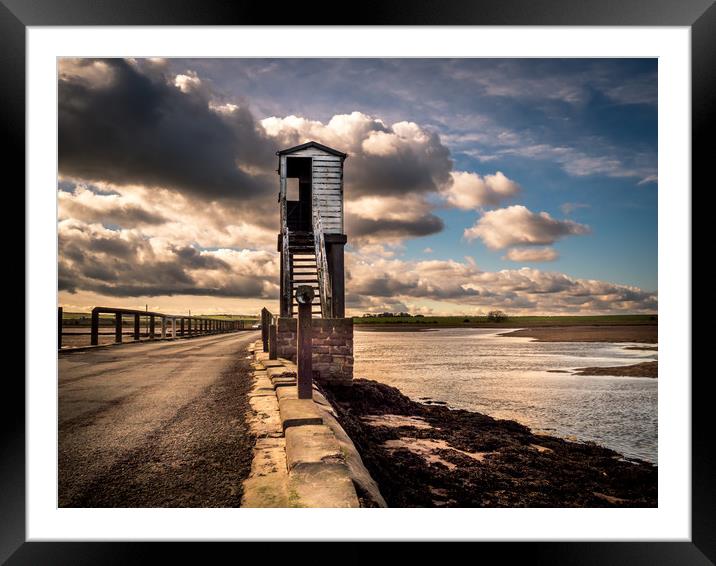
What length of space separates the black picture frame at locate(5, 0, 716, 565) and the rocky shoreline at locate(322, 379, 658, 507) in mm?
1512

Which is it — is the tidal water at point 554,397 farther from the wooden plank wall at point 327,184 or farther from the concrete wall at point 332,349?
the wooden plank wall at point 327,184

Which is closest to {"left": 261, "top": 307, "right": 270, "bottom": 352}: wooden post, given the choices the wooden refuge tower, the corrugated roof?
the wooden refuge tower

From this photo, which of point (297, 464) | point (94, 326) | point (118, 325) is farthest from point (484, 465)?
point (118, 325)

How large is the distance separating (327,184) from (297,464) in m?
9.95

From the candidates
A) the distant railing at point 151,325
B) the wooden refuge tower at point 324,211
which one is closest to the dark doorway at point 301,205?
the wooden refuge tower at point 324,211

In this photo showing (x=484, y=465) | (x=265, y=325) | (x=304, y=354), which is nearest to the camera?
(x=304, y=354)

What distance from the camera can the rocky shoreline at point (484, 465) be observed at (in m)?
4.27

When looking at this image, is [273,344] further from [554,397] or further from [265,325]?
[554,397]

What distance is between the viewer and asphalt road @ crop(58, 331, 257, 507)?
243 cm

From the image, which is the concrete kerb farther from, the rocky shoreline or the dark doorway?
the dark doorway

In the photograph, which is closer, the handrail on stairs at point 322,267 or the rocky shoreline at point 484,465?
the rocky shoreline at point 484,465
